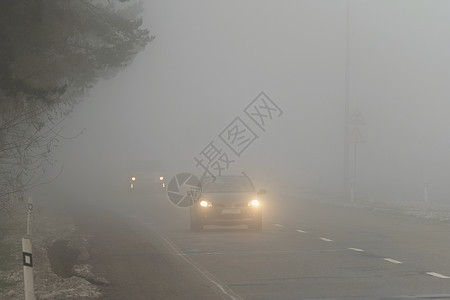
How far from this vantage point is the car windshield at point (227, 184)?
73.1 feet

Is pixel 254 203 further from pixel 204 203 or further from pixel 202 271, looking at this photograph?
pixel 202 271

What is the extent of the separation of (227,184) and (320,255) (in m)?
7.53

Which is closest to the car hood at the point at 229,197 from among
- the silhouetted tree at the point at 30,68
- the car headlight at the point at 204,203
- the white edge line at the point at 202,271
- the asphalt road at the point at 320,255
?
the car headlight at the point at 204,203

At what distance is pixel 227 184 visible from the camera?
2275 centimetres

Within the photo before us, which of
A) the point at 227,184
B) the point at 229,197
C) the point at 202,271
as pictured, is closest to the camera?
the point at 202,271

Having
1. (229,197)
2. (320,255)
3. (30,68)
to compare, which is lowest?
(320,255)

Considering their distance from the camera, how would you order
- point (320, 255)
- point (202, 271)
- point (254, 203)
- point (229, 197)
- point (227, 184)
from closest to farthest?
point (202, 271)
point (320, 255)
point (254, 203)
point (229, 197)
point (227, 184)

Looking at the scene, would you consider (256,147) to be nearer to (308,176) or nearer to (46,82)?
(308,176)

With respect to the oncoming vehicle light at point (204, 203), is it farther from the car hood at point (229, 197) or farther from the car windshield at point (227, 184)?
the car windshield at point (227, 184)

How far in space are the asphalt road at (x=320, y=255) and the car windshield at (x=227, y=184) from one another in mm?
1121

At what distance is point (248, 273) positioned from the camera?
1302 centimetres

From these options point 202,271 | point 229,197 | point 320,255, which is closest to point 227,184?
point 229,197

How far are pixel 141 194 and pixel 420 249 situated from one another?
98.6 feet

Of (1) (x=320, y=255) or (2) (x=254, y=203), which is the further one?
(2) (x=254, y=203)
